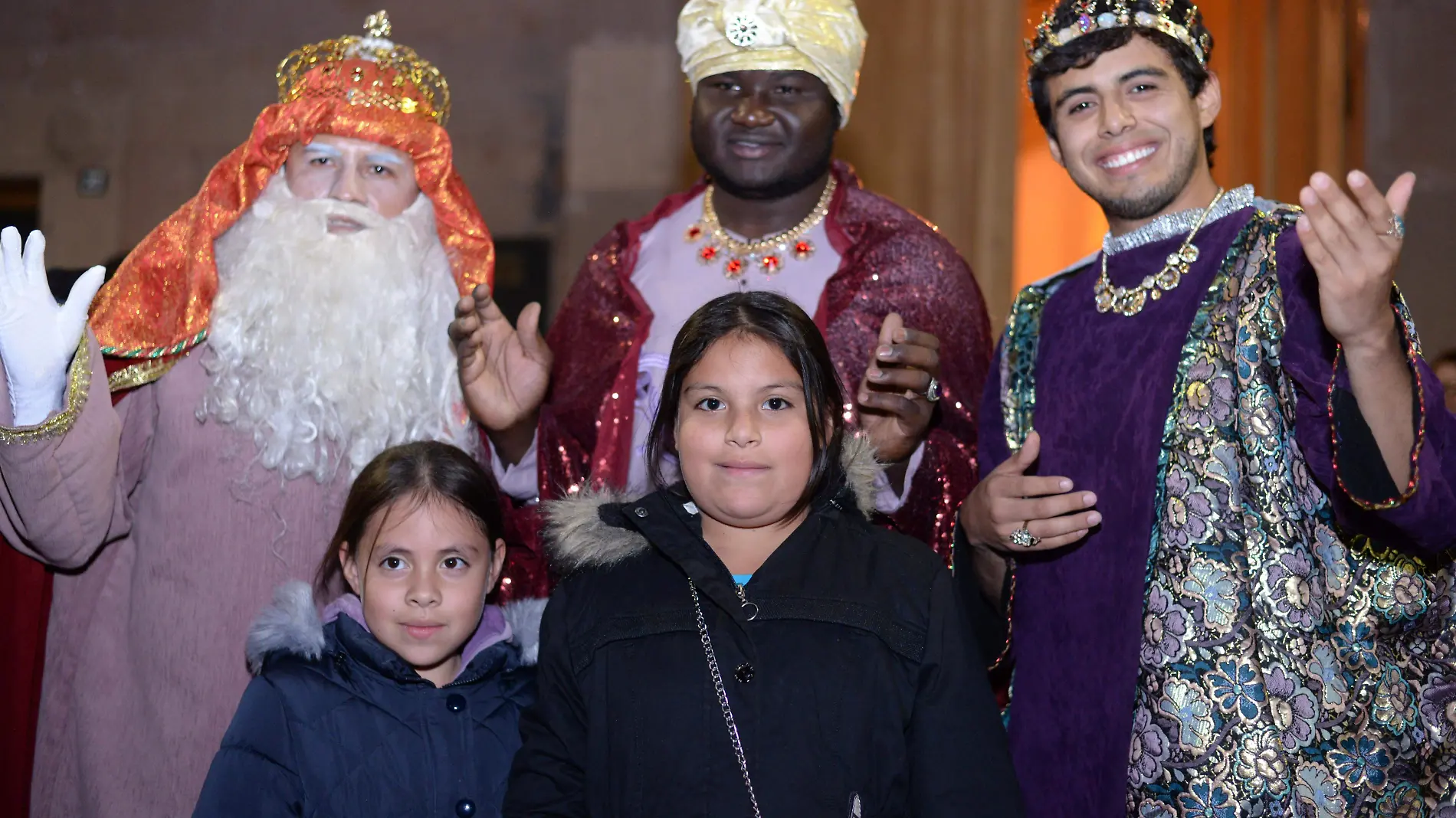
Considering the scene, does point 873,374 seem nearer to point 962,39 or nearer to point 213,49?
point 962,39

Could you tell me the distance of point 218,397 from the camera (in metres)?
3.14

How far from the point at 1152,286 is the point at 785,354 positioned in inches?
31.8

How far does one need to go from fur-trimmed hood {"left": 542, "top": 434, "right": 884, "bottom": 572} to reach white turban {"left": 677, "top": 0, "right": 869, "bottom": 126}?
3.89 ft

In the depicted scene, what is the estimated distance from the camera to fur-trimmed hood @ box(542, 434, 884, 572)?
2537 mm

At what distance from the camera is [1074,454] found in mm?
2824

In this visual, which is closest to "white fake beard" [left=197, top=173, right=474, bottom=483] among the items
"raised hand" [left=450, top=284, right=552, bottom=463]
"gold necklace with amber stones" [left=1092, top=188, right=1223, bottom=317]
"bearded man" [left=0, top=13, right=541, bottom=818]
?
"bearded man" [left=0, top=13, right=541, bottom=818]

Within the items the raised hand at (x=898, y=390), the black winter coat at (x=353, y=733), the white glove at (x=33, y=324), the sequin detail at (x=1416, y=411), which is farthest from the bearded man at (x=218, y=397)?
the sequin detail at (x=1416, y=411)

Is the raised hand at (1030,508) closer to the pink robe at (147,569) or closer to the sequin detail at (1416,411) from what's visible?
the sequin detail at (1416,411)

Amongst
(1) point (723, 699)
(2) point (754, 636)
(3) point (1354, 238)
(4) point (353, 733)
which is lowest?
(4) point (353, 733)

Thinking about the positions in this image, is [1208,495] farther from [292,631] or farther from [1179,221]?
[292,631]

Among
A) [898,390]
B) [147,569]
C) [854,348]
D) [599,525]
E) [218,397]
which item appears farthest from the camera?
[854,348]

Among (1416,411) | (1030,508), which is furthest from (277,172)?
(1416,411)

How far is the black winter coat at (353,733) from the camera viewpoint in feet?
8.28

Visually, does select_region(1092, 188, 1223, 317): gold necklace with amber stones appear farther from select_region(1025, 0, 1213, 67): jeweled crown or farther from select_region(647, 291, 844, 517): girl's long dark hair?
select_region(647, 291, 844, 517): girl's long dark hair
